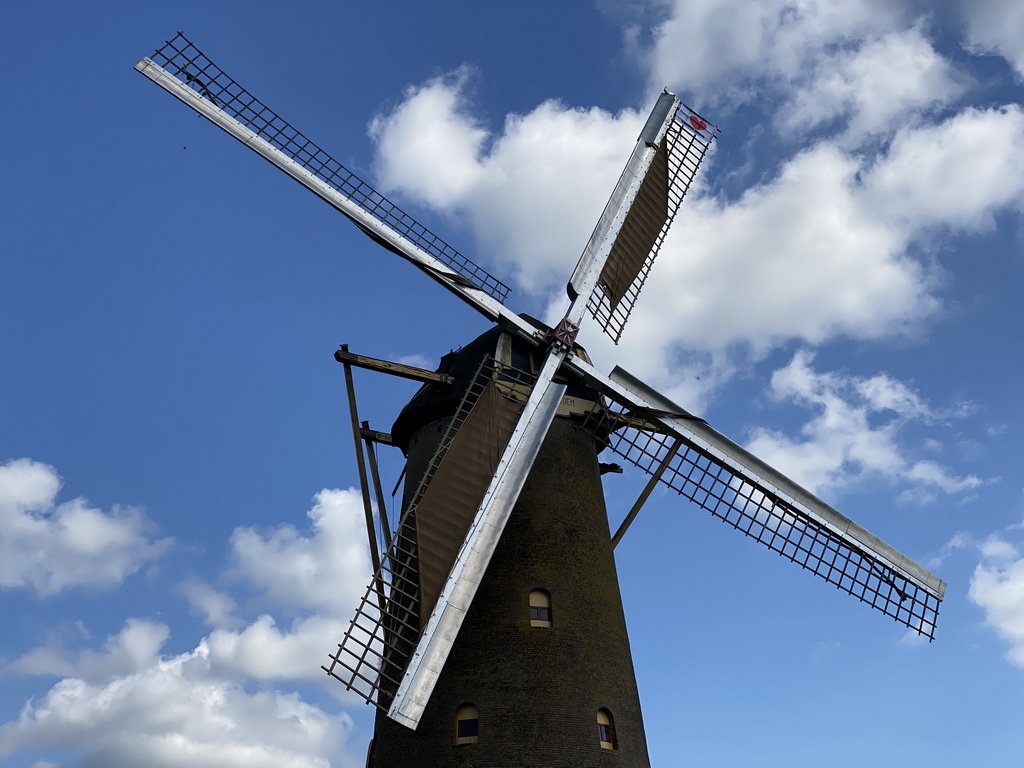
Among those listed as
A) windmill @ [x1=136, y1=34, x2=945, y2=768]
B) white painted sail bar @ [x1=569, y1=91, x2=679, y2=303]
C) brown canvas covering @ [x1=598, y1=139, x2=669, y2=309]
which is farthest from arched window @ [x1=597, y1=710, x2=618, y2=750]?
brown canvas covering @ [x1=598, y1=139, x2=669, y2=309]

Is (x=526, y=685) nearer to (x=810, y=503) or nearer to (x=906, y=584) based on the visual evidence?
(x=810, y=503)

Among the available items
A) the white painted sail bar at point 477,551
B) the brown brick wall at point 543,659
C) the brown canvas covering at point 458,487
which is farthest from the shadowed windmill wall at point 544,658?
the brown canvas covering at point 458,487

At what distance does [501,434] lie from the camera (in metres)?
16.3

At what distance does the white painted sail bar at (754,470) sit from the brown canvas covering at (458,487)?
2.14 metres

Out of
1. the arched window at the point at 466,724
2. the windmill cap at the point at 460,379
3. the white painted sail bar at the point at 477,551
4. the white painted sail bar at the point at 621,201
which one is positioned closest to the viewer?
the white painted sail bar at the point at 477,551

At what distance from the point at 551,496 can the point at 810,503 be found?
196 inches

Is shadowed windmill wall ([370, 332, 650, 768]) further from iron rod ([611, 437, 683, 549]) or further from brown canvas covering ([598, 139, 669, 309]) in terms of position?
brown canvas covering ([598, 139, 669, 309])

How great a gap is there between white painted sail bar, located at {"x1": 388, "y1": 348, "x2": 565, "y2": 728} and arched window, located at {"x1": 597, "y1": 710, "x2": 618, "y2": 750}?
2.68 meters

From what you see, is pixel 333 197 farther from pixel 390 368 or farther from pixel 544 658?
pixel 544 658

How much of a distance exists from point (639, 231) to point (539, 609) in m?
8.45

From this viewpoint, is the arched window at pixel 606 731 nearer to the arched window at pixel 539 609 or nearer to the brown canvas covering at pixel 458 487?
the arched window at pixel 539 609

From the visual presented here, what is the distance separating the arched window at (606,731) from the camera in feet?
49.5

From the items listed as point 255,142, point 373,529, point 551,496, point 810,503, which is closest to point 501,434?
point 551,496

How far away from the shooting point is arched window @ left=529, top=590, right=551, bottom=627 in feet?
51.3
